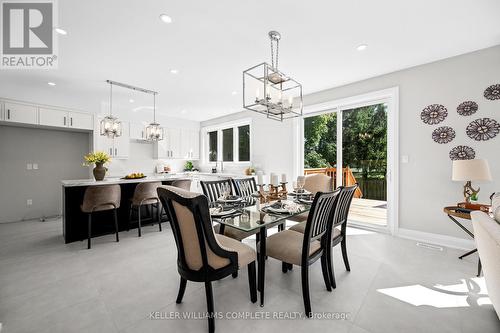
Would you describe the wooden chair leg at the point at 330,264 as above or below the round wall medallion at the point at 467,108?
below

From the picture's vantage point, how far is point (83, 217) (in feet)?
10.9

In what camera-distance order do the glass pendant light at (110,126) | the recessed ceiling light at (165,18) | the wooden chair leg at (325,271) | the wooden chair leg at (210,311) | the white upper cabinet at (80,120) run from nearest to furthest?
the wooden chair leg at (210,311) < the wooden chair leg at (325,271) < the recessed ceiling light at (165,18) < the glass pendant light at (110,126) < the white upper cabinet at (80,120)

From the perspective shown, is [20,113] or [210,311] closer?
[210,311]

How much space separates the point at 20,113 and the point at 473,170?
716 cm

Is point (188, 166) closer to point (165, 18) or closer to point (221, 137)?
point (221, 137)

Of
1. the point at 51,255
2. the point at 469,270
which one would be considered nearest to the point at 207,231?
the point at 51,255

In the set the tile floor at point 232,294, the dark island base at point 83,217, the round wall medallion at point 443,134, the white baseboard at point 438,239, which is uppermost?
the round wall medallion at point 443,134

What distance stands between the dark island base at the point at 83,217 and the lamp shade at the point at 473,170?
14.1ft

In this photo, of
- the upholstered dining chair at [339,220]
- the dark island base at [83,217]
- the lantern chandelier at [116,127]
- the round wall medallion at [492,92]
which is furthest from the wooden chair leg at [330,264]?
the lantern chandelier at [116,127]

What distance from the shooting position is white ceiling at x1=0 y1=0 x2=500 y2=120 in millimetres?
1997

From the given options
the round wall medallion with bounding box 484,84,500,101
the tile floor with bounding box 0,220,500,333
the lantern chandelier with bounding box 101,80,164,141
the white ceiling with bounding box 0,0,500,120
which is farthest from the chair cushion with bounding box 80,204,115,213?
the round wall medallion with bounding box 484,84,500,101

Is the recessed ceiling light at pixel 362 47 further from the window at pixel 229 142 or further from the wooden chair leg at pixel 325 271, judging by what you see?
the window at pixel 229 142

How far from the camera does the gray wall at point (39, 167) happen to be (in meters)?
4.27

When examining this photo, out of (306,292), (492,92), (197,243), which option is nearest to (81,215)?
(197,243)
